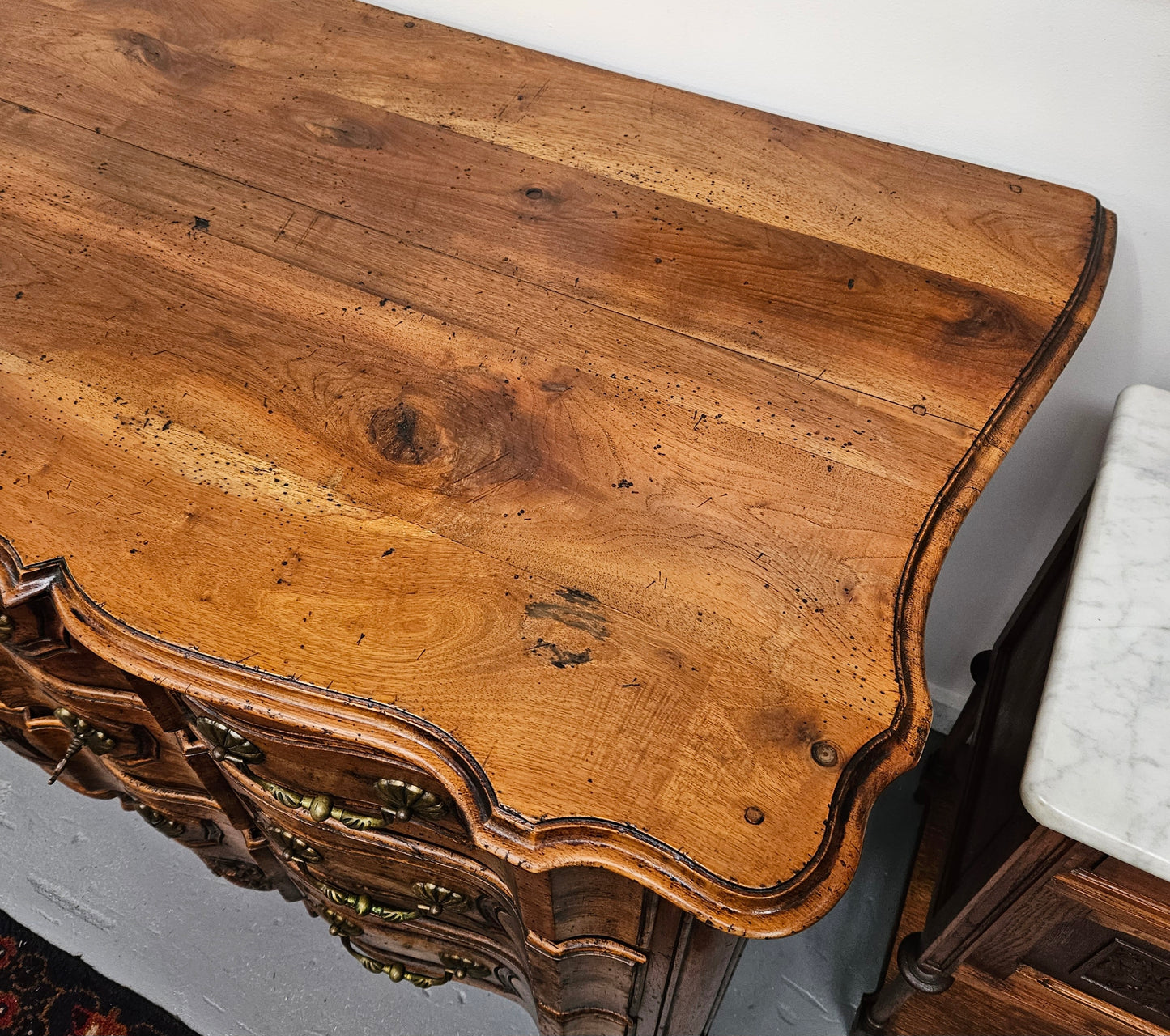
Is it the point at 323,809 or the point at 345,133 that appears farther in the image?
the point at 345,133

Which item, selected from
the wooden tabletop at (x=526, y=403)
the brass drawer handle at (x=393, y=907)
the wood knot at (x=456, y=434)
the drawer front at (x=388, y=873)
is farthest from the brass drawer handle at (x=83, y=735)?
the wood knot at (x=456, y=434)

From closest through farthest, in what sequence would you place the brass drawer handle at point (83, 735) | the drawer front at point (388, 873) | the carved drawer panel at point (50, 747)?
the drawer front at point (388, 873) → the brass drawer handle at point (83, 735) → the carved drawer panel at point (50, 747)

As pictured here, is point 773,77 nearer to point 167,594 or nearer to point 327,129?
point 327,129

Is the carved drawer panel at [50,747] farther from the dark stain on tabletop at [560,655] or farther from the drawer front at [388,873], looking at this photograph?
the dark stain on tabletop at [560,655]

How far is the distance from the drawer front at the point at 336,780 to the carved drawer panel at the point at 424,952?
25 centimetres

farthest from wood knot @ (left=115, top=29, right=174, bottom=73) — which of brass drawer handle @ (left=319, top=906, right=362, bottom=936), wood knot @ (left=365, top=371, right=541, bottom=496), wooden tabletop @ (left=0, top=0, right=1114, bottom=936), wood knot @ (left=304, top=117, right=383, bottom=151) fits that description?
brass drawer handle @ (left=319, top=906, right=362, bottom=936)

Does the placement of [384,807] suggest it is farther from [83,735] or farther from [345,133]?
[345,133]

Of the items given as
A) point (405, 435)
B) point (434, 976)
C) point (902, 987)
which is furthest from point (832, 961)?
point (405, 435)

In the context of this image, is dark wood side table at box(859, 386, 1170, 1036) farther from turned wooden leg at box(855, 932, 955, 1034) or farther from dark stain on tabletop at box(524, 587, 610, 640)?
dark stain on tabletop at box(524, 587, 610, 640)

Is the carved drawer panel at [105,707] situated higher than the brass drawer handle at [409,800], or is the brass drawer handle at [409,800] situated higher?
the brass drawer handle at [409,800]

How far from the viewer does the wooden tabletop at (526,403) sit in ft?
1.70

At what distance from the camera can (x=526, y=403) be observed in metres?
0.66

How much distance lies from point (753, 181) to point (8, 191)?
25.2 inches

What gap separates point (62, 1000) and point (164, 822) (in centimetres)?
35
